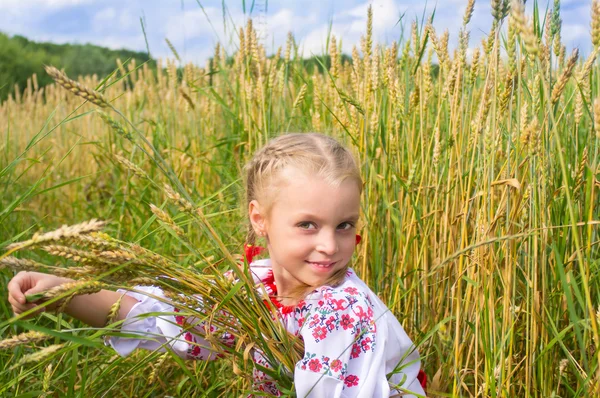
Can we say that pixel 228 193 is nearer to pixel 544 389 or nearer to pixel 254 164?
pixel 254 164

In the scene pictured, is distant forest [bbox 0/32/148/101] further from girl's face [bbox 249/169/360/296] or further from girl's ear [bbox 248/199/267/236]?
girl's face [bbox 249/169/360/296]

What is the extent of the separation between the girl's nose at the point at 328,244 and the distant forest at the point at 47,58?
970 centimetres

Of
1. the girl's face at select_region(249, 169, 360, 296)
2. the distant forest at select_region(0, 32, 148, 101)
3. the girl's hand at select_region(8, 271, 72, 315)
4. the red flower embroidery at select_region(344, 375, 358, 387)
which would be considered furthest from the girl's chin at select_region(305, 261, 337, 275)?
the distant forest at select_region(0, 32, 148, 101)

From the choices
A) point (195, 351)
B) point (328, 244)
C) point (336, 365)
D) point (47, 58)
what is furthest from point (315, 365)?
point (47, 58)

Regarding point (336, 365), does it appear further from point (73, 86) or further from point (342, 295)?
point (73, 86)

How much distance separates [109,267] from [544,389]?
0.93 meters

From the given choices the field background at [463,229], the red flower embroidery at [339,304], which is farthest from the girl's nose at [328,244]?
the field background at [463,229]

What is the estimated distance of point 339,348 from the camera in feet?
4.28

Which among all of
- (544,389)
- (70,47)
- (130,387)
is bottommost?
(130,387)

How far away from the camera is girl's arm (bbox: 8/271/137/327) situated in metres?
1.26

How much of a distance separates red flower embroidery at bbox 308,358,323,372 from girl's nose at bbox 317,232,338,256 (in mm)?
234

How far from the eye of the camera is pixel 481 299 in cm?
138

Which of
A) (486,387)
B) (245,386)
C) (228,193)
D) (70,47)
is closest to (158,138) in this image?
(228,193)

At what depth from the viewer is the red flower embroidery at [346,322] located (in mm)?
1331
